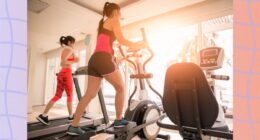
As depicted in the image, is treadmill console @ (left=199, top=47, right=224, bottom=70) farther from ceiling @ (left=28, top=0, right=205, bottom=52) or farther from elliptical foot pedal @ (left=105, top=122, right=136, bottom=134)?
ceiling @ (left=28, top=0, right=205, bottom=52)

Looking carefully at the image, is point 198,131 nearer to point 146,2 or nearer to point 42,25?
point 146,2

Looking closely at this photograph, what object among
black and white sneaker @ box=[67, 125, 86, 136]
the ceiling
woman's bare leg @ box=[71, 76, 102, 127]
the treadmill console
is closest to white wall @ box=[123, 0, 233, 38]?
the ceiling

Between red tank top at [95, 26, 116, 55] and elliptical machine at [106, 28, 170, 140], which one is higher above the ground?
red tank top at [95, 26, 116, 55]

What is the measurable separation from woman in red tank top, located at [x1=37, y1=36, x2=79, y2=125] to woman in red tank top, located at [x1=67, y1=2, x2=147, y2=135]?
947 mm

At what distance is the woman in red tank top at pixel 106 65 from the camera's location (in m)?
1.90

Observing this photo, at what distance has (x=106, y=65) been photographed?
1876 millimetres

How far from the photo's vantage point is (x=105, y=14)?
2.07 metres

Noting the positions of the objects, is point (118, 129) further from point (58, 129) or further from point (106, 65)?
point (58, 129)

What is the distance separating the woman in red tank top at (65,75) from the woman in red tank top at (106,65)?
37.3 inches

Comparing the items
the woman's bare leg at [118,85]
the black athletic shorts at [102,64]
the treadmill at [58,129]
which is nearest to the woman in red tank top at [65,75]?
the treadmill at [58,129]

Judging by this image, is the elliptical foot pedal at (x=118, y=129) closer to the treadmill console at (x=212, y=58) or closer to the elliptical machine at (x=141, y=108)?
the elliptical machine at (x=141, y=108)

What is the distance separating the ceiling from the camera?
3682mm

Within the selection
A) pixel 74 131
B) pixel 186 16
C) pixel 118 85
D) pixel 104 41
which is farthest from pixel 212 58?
pixel 186 16
